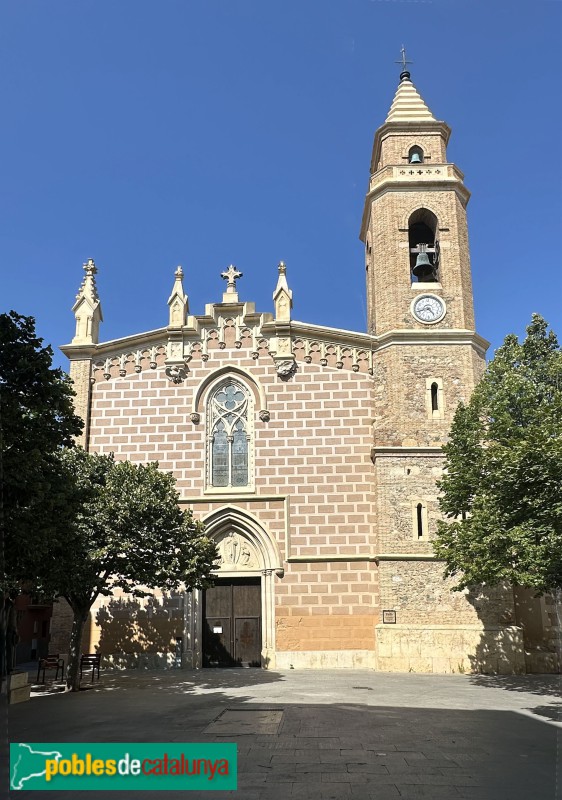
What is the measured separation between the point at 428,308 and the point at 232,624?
42.4ft

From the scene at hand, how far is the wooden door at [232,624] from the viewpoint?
78.9 feet

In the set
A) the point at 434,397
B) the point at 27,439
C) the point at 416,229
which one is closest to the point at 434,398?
the point at 434,397

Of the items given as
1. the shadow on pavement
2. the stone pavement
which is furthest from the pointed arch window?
the shadow on pavement

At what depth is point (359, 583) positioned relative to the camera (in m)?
23.7

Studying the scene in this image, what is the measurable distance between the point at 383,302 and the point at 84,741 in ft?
60.7

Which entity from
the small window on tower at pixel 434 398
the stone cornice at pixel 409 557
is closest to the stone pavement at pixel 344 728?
the stone cornice at pixel 409 557

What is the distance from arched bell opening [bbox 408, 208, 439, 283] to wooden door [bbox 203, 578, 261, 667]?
1277cm

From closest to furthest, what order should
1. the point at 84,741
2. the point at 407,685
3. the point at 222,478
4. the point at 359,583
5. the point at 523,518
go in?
the point at 84,741
the point at 523,518
the point at 407,685
the point at 359,583
the point at 222,478

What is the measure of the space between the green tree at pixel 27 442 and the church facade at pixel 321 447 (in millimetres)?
11797

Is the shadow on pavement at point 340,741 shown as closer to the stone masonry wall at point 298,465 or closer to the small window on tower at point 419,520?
the stone masonry wall at point 298,465

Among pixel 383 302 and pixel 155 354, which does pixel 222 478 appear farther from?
pixel 383 302

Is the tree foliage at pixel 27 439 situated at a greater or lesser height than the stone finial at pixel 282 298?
lesser

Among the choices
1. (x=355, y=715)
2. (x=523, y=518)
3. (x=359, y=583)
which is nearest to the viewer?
(x=355, y=715)

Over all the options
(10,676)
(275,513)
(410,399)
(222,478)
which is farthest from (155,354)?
(10,676)
